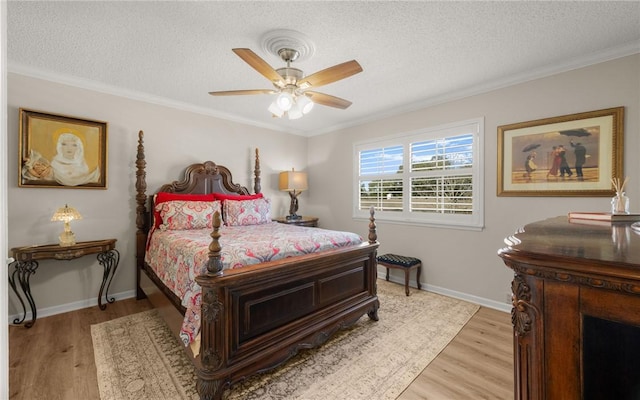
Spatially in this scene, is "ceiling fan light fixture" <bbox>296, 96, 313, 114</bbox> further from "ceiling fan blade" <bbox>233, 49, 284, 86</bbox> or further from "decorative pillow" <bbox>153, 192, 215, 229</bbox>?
"decorative pillow" <bbox>153, 192, 215, 229</bbox>

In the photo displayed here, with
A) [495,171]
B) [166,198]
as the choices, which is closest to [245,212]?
[166,198]

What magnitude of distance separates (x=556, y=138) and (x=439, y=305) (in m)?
2.12

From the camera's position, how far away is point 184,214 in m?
3.12

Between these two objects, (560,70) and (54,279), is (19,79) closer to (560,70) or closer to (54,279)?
(54,279)

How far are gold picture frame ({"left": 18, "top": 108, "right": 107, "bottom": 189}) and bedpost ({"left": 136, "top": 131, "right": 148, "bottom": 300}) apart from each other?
1.09ft

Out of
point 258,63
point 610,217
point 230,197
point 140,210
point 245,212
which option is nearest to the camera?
point 610,217

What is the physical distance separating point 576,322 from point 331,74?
75.0 inches

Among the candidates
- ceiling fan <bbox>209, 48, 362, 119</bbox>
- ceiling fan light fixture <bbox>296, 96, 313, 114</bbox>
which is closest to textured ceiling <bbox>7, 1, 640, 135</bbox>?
ceiling fan <bbox>209, 48, 362, 119</bbox>

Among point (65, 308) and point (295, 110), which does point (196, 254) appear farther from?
point (65, 308)

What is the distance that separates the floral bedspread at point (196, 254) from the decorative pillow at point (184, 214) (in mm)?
213

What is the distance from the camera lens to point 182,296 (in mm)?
1957

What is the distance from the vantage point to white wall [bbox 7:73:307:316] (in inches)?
107

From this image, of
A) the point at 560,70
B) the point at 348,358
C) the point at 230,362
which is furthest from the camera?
the point at 560,70

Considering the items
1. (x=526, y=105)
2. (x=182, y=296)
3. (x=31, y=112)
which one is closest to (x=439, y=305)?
(x=526, y=105)
